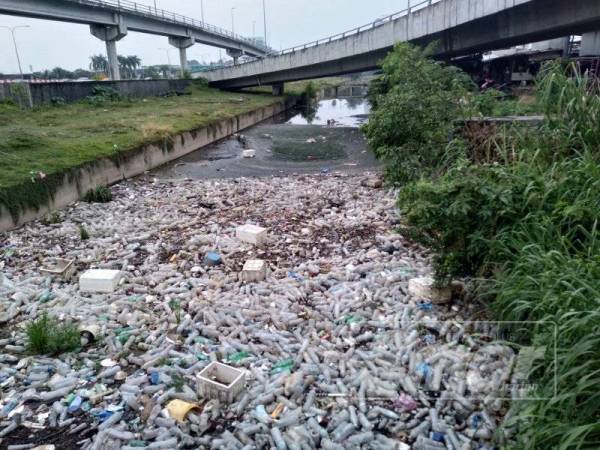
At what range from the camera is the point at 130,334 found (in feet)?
16.1

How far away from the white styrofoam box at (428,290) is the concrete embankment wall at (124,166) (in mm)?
7779

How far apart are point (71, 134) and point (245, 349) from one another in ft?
42.8

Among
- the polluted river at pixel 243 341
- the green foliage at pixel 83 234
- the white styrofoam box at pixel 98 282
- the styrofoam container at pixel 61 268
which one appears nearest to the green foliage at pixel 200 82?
the polluted river at pixel 243 341

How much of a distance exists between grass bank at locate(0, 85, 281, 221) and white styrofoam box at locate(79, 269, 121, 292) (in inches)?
159

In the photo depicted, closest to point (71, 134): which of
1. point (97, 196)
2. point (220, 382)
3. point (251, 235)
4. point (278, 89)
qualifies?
point (97, 196)

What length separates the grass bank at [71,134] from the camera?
9.50m

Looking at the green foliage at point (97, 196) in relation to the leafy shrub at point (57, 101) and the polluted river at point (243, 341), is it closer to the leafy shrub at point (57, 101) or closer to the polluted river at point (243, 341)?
the polluted river at point (243, 341)

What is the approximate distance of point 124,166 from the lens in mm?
13367

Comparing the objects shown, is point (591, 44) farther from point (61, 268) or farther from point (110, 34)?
point (110, 34)

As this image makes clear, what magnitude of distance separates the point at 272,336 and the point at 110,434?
1808 millimetres

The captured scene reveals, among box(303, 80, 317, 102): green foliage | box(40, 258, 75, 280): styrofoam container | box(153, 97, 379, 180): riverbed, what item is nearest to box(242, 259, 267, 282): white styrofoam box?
box(40, 258, 75, 280): styrofoam container

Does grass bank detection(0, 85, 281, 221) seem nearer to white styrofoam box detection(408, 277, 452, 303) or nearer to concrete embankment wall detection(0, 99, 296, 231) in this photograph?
concrete embankment wall detection(0, 99, 296, 231)

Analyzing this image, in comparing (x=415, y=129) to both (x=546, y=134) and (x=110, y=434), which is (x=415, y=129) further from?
(x=110, y=434)

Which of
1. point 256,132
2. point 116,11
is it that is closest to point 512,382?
point 256,132
